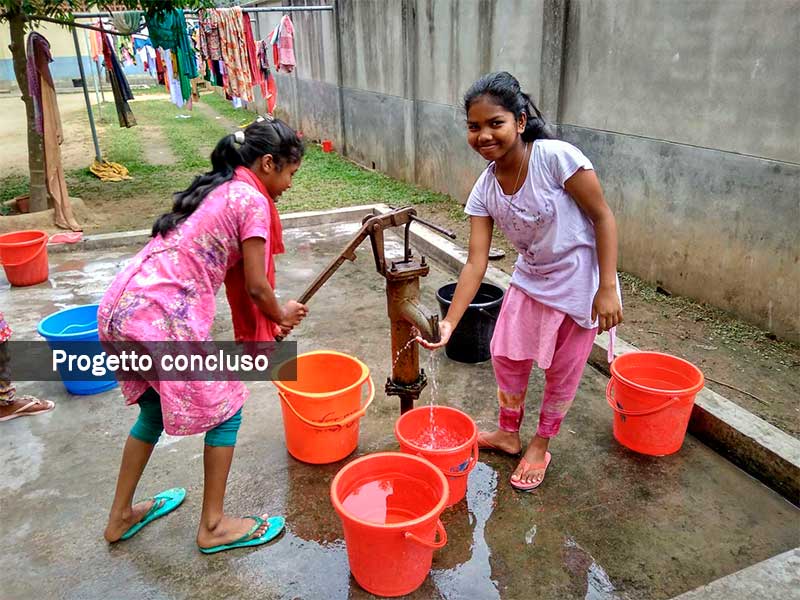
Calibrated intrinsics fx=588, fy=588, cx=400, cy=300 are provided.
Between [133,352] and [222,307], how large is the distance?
100 inches

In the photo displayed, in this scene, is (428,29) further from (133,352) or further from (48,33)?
(48,33)

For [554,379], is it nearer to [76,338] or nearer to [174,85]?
[76,338]

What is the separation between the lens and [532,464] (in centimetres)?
256

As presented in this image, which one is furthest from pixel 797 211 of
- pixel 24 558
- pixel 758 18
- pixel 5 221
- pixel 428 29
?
pixel 5 221

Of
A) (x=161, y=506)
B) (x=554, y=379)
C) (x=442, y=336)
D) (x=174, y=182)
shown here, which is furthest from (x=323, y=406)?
(x=174, y=182)

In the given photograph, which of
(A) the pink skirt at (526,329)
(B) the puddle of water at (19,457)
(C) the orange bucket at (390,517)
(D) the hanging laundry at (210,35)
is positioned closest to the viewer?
(C) the orange bucket at (390,517)

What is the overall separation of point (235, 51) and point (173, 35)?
173 centimetres

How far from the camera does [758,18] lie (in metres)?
3.32

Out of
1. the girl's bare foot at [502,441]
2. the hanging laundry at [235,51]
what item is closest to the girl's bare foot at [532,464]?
the girl's bare foot at [502,441]

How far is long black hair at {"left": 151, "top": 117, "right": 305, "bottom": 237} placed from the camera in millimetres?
1930

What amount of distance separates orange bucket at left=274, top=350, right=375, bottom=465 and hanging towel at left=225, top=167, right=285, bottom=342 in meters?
0.35

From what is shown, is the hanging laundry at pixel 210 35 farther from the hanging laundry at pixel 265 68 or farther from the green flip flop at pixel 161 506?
the green flip flop at pixel 161 506

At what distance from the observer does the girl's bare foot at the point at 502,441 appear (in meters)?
2.72

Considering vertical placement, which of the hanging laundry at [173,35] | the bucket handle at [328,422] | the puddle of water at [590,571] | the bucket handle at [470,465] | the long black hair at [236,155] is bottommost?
the puddle of water at [590,571]
